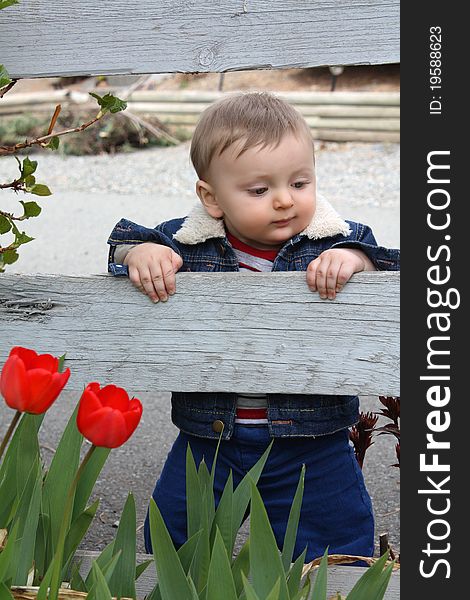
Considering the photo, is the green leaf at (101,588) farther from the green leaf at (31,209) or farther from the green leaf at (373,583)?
the green leaf at (31,209)

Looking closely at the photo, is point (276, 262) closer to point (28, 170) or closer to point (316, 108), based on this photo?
point (28, 170)

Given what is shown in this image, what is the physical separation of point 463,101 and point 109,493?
1.93 metres

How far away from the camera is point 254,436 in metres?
2.26

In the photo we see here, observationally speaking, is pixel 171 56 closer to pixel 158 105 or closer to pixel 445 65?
pixel 445 65

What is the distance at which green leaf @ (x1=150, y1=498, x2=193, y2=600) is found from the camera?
1612mm

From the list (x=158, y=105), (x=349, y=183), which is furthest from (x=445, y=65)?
(x=158, y=105)

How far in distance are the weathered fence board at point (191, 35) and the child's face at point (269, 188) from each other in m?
0.26

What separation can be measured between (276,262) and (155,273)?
1.11 feet

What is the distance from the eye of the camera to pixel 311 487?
91.9 inches

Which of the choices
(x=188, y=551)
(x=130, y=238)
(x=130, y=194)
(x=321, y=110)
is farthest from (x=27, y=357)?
(x=321, y=110)

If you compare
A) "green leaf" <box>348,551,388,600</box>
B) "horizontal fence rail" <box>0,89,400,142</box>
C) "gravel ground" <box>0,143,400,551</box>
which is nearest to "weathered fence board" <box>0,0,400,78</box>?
"green leaf" <box>348,551,388,600</box>

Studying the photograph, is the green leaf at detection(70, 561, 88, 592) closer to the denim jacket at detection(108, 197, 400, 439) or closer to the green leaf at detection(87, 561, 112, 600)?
the green leaf at detection(87, 561, 112, 600)

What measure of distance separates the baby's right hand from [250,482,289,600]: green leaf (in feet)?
1.79

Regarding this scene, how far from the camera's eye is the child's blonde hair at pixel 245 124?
218 cm
